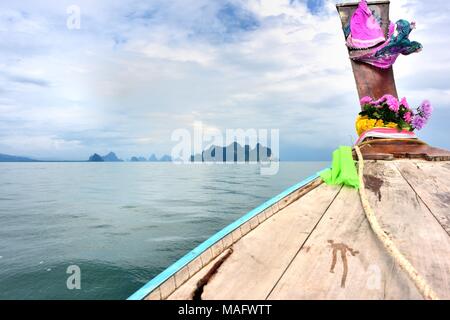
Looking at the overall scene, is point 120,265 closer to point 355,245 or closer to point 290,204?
point 290,204

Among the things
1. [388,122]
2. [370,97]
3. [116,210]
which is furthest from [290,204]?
[116,210]

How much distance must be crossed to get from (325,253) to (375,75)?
12.9 feet

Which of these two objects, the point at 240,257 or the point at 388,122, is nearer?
the point at 240,257

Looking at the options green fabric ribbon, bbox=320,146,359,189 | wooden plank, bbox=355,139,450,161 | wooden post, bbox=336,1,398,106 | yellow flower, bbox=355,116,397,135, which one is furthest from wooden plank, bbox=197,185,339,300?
wooden post, bbox=336,1,398,106

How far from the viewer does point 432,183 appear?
273cm

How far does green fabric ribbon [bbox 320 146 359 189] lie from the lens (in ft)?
8.46

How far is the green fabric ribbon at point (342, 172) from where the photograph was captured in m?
2.58

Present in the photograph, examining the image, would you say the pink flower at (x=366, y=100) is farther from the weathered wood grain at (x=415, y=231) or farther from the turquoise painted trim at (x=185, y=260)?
the turquoise painted trim at (x=185, y=260)

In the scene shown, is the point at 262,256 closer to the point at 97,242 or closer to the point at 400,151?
the point at 400,151

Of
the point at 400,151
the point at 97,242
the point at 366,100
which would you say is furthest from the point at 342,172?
the point at 97,242

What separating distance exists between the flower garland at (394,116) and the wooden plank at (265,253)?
2.13 metres

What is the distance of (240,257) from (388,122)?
3.21 m

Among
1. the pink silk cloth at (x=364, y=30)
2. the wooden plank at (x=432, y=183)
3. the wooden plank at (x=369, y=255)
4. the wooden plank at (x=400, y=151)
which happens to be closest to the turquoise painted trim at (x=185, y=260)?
the wooden plank at (x=369, y=255)

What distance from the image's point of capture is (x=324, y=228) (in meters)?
1.90
